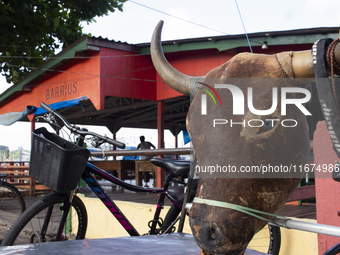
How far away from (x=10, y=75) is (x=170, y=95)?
612 cm

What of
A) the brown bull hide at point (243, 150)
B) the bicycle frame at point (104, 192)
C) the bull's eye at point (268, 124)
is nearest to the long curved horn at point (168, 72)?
the brown bull hide at point (243, 150)

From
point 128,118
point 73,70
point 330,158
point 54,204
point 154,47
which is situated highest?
point 73,70

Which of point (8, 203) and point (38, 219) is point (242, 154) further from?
point (8, 203)

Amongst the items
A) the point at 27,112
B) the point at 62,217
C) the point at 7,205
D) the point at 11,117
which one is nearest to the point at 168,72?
the point at 62,217

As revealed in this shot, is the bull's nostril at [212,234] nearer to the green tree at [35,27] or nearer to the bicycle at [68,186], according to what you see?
the bicycle at [68,186]

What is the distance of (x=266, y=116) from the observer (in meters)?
1.11

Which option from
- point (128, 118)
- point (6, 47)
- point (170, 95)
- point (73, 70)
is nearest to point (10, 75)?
point (6, 47)

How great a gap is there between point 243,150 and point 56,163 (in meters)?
1.50

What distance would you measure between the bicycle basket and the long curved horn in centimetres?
97

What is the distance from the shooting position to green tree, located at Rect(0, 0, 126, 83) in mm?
7832

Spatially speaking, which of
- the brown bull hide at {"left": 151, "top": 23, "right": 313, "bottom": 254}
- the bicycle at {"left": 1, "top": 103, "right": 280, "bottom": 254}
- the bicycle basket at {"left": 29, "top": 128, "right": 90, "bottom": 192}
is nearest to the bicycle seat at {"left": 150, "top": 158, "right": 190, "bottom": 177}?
the bicycle at {"left": 1, "top": 103, "right": 280, "bottom": 254}

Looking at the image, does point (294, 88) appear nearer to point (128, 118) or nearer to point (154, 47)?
point (154, 47)

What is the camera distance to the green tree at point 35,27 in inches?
308

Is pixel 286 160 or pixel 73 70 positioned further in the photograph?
pixel 73 70
